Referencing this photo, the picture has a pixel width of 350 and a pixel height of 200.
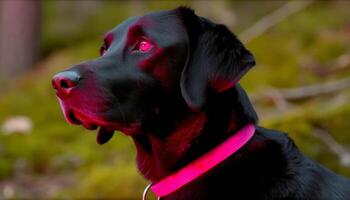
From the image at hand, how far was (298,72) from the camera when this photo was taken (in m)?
9.77

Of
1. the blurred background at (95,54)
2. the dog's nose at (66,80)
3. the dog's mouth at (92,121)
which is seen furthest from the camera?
the blurred background at (95,54)

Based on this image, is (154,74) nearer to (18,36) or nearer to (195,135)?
(195,135)

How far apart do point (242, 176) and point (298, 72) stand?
6378 mm

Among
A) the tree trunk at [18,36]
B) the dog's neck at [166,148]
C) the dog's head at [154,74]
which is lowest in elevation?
the tree trunk at [18,36]

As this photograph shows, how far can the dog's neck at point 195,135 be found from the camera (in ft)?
11.8

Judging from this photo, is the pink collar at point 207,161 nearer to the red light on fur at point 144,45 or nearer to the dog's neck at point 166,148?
the dog's neck at point 166,148

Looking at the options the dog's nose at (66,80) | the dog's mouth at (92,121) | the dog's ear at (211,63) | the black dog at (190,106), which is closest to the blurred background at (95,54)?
the black dog at (190,106)

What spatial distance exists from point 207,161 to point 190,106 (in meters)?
0.29

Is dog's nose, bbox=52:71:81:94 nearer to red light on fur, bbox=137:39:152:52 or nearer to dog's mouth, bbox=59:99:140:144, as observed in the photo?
dog's mouth, bbox=59:99:140:144

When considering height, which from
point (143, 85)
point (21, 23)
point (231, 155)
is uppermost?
point (143, 85)

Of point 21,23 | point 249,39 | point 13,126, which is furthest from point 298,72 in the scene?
point 21,23

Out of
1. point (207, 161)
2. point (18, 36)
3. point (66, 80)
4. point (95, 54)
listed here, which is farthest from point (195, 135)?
point (18, 36)

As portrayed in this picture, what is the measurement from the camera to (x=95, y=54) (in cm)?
1305

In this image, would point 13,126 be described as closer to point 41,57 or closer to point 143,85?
point 41,57
